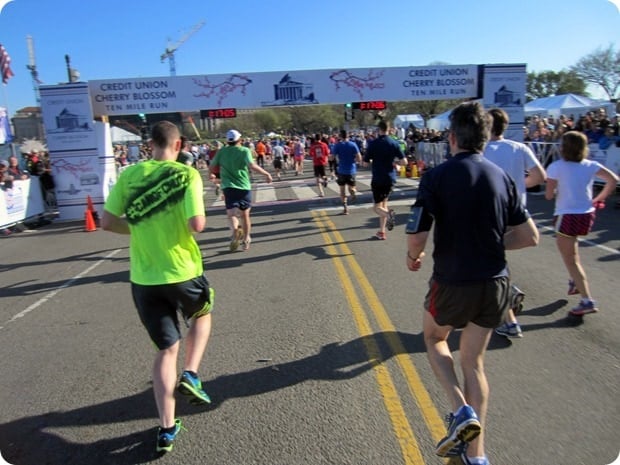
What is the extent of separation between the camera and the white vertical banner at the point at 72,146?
13406 millimetres

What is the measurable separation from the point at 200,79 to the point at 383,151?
8561mm

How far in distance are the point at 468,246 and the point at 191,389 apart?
2.00 m

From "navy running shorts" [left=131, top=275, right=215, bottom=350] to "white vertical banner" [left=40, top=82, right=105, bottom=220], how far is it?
40.2ft

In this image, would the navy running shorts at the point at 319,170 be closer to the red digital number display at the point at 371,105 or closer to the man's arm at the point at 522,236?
the red digital number display at the point at 371,105

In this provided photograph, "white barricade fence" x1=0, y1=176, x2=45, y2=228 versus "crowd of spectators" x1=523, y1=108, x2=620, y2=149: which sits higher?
"crowd of spectators" x1=523, y1=108, x2=620, y2=149

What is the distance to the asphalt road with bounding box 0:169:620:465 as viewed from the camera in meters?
2.82

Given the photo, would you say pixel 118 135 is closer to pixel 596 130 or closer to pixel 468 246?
pixel 596 130

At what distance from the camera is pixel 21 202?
508 inches

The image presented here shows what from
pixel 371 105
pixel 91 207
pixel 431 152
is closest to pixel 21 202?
pixel 91 207

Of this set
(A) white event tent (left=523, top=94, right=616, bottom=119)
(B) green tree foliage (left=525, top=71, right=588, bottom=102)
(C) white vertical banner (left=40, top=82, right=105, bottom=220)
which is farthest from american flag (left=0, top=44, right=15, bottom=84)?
(B) green tree foliage (left=525, top=71, right=588, bottom=102)

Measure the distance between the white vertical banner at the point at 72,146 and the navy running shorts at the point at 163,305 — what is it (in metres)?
12.2

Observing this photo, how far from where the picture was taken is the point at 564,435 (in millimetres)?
2812

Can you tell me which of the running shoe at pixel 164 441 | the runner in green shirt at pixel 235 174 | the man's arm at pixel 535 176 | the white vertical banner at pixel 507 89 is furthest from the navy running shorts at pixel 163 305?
the white vertical banner at pixel 507 89

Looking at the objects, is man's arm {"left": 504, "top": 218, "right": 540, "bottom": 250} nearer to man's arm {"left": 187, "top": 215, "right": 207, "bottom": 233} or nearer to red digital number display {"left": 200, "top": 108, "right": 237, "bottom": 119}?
man's arm {"left": 187, "top": 215, "right": 207, "bottom": 233}
